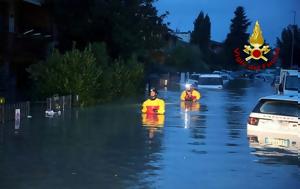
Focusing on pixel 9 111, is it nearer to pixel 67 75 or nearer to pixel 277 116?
pixel 277 116

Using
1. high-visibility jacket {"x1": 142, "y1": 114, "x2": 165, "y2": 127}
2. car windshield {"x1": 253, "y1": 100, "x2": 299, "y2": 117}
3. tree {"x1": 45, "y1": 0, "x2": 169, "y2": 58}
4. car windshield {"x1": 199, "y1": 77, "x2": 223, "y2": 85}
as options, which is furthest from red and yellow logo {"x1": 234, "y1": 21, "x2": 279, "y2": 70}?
car windshield {"x1": 253, "y1": 100, "x2": 299, "y2": 117}

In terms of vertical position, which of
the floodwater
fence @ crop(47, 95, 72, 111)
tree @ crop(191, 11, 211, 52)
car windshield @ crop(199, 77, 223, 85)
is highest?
tree @ crop(191, 11, 211, 52)

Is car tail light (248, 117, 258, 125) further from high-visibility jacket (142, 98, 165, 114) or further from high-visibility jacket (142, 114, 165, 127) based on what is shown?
high-visibility jacket (142, 98, 165, 114)

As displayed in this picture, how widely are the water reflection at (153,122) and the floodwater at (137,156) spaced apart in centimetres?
3

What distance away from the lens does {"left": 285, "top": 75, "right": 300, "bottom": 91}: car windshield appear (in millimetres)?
29197

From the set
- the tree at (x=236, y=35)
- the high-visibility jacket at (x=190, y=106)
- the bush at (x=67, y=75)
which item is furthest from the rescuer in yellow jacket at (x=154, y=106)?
the tree at (x=236, y=35)

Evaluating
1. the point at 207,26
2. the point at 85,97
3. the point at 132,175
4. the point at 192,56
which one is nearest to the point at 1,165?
the point at 132,175

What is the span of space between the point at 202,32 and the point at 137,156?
108 metres

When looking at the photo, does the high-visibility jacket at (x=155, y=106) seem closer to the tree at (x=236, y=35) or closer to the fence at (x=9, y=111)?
the fence at (x=9, y=111)

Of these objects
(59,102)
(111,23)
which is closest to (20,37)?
(111,23)

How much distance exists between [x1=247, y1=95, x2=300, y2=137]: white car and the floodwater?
517 millimetres

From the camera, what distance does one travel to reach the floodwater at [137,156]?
9945 mm

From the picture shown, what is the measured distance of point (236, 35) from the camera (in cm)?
12825

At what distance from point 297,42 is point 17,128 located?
84454 mm
